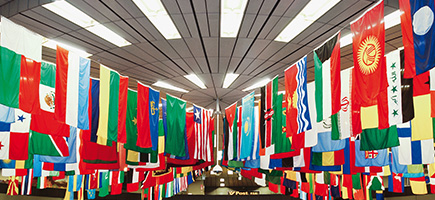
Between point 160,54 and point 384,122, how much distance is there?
620 cm

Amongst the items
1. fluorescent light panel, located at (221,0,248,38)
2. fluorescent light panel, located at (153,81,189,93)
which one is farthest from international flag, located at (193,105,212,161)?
fluorescent light panel, located at (221,0,248,38)

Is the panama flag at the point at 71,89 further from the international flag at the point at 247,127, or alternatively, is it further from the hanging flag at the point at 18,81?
the international flag at the point at 247,127

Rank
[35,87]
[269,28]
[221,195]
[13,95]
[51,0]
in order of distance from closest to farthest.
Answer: [13,95] → [35,87] → [51,0] → [269,28] → [221,195]

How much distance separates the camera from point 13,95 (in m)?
5.86

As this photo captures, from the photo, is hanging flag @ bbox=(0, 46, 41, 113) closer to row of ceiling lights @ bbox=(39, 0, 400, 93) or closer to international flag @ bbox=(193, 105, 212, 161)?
row of ceiling lights @ bbox=(39, 0, 400, 93)

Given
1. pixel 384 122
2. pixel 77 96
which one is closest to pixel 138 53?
pixel 77 96

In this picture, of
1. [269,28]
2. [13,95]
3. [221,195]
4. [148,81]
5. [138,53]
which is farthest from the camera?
[221,195]

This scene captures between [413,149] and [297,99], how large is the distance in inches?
151

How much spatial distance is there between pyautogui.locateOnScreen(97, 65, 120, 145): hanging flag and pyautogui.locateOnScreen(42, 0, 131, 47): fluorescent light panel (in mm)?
1004

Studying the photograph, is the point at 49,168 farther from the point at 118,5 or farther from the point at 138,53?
the point at 118,5

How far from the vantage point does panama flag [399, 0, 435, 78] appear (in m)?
4.18

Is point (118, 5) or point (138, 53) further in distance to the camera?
point (138, 53)

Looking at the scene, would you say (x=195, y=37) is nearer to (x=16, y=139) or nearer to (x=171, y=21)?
(x=171, y=21)

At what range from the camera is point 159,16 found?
7801 mm
